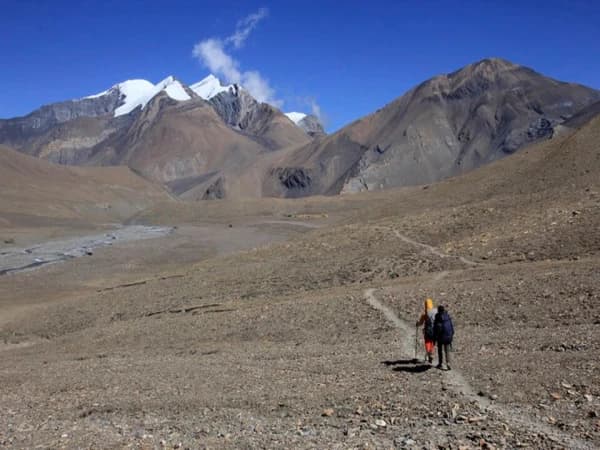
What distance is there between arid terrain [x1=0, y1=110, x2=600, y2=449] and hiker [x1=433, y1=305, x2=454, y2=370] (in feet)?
1.33

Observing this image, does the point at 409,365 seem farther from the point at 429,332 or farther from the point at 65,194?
the point at 65,194

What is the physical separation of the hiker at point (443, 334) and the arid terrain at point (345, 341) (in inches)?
16.0

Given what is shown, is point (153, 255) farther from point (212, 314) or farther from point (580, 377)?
point (580, 377)

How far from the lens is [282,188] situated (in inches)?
7421

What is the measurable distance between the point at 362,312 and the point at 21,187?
345 ft

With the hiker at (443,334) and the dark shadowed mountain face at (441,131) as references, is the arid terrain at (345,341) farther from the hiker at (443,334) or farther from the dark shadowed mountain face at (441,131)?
the dark shadowed mountain face at (441,131)

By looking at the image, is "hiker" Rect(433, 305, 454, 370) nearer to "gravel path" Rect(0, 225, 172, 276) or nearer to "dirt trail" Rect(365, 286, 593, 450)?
"dirt trail" Rect(365, 286, 593, 450)

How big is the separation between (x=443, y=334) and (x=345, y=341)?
184 inches

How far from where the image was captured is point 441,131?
169875 mm

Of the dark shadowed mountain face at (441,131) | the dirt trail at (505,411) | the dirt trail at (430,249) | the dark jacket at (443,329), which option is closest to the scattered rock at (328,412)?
the dirt trail at (505,411)

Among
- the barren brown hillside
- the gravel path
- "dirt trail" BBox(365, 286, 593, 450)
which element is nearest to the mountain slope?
the barren brown hillside

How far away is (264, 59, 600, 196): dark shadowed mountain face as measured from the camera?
15838 centimetres

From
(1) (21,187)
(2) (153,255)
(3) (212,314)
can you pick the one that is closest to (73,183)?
(1) (21,187)

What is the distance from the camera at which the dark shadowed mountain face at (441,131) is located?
15838cm
